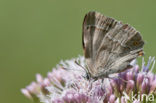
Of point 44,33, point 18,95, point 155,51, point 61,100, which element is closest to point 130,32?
point 61,100

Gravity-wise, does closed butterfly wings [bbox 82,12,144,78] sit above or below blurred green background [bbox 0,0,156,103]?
below

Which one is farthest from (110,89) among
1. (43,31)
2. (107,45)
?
(43,31)

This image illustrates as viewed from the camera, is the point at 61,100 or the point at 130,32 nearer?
the point at 130,32

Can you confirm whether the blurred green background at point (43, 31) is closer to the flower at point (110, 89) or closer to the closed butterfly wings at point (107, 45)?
the flower at point (110, 89)

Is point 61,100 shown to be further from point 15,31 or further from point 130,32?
point 15,31

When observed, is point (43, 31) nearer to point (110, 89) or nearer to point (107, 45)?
point (110, 89)

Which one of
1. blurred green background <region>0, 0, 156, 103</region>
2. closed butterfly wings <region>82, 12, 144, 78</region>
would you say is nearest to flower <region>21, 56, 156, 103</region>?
closed butterfly wings <region>82, 12, 144, 78</region>

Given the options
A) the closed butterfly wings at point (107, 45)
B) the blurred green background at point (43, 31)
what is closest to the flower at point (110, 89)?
the closed butterfly wings at point (107, 45)

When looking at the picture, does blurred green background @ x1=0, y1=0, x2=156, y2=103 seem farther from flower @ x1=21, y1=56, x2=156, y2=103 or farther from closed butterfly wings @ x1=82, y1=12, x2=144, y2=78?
closed butterfly wings @ x1=82, y1=12, x2=144, y2=78
